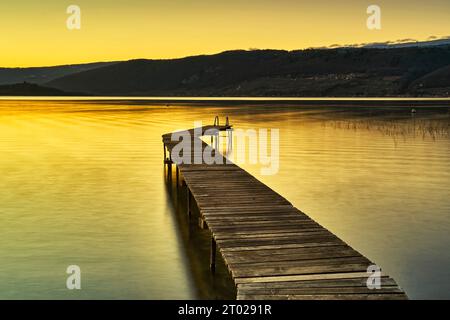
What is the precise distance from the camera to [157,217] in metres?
18.1

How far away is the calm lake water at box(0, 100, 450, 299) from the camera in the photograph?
12003mm

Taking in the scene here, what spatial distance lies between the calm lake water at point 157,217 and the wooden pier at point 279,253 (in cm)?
119

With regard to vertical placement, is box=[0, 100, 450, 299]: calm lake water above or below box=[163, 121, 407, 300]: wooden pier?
below

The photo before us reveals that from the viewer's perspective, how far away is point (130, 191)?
22156 millimetres

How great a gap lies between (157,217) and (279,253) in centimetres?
859

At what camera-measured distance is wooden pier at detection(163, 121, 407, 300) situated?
841cm

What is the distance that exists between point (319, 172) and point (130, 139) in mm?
20966

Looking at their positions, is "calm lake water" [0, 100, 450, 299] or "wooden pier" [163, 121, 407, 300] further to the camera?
"calm lake water" [0, 100, 450, 299]

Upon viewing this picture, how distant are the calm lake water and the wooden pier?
3.91ft

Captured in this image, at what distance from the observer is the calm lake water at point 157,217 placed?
12003 millimetres

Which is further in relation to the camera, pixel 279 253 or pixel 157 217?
pixel 157 217

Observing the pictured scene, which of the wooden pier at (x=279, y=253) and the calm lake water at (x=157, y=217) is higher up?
the wooden pier at (x=279, y=253)

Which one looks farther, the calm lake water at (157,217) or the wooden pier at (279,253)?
the calm lake water at (157,217)
